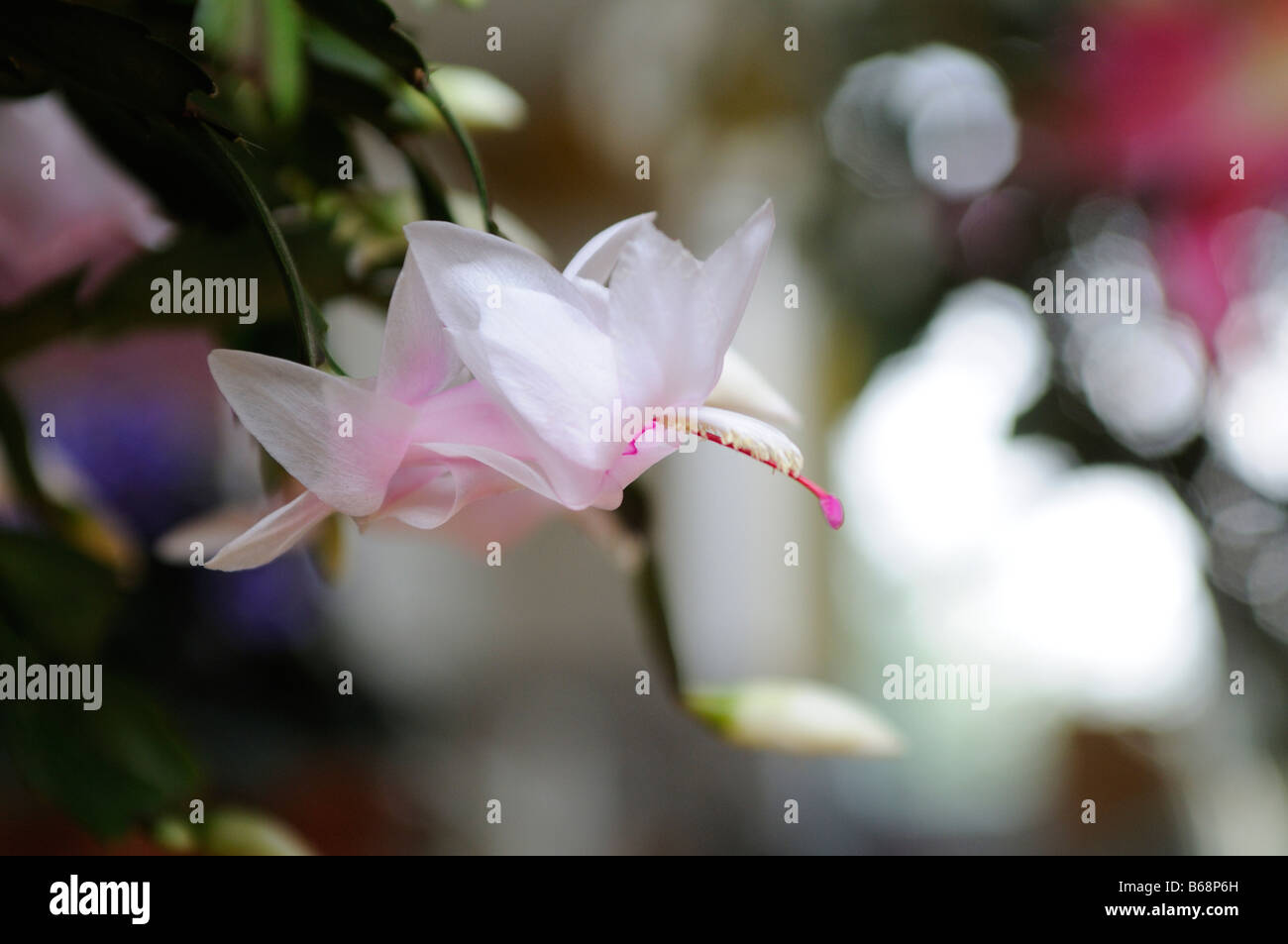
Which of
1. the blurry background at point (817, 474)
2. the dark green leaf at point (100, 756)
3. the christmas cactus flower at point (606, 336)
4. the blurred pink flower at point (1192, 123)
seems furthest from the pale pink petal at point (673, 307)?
the blurred pink flower at point (1192, 123)

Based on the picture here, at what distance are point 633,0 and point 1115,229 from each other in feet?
3.21

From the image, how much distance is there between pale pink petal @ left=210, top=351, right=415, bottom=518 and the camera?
169 mm

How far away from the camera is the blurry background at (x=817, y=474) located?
0.61 m

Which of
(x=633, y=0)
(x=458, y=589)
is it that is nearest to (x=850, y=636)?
(x=458, y=589)

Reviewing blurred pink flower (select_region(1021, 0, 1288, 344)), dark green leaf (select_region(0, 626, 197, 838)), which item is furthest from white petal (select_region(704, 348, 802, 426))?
blurred pink flower (select_region(1021, 0, 1288, 344))

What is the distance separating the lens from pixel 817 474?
1584mm

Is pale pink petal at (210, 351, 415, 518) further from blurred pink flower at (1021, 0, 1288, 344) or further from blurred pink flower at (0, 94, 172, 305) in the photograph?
blurred pink flower at (1021, 0, 1288, 344)

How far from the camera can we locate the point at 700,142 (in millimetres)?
1340

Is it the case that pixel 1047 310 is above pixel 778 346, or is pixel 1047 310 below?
below

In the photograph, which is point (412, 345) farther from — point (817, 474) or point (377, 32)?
point (817, 474)

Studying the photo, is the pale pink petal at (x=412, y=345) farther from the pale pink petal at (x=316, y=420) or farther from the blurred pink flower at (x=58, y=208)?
the blurred pink flower at (x=58, y=208)

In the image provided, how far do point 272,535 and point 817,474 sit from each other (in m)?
1.45

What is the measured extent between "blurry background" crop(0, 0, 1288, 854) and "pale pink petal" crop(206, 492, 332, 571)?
0.35 feet

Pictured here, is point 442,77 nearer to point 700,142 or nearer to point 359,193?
point 359,193
